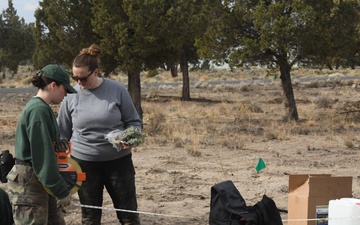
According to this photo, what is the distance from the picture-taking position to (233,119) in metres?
20.8

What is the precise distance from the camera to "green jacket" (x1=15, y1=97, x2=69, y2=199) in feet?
13.4

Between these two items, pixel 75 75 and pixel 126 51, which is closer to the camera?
pixel 75 75

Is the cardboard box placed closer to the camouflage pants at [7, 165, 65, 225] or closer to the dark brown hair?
the dark brown hair

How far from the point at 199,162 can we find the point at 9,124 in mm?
8711

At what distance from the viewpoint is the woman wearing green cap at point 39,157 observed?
4.09 m

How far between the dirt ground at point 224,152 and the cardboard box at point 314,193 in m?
1.36

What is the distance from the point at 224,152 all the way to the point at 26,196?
29.9 feet

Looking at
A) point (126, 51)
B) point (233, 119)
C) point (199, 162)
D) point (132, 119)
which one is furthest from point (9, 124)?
point (132, 119)

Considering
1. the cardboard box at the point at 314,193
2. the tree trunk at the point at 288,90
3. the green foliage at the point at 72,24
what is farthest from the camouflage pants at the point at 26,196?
the tree trunk at the point at 288,90

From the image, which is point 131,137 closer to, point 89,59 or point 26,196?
point 89,59

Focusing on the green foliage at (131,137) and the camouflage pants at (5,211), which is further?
the green foliage at (131,137)

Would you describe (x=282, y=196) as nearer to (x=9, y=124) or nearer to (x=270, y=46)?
(x=270, y=46)

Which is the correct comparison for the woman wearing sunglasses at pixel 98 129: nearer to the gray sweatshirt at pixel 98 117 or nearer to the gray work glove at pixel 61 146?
the gray sweatshirt at pixel 98 117

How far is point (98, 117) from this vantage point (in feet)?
16.8
